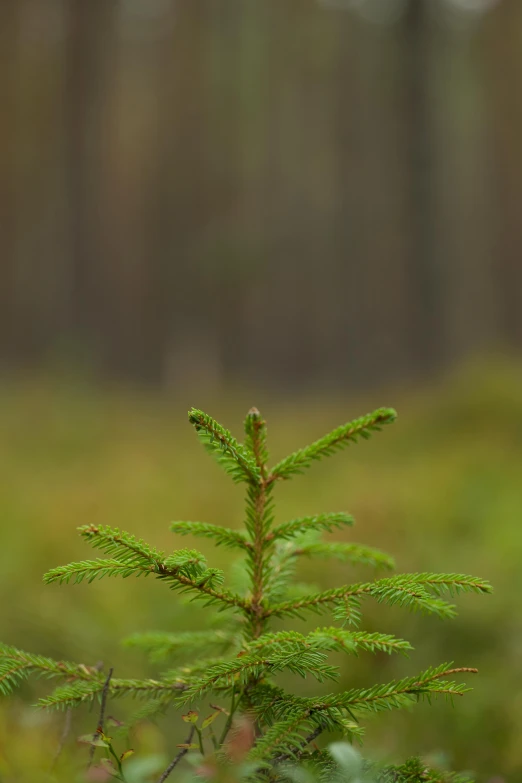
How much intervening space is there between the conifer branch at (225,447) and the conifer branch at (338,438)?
0.06 meters

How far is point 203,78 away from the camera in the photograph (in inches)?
532

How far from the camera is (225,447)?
95 centimetres

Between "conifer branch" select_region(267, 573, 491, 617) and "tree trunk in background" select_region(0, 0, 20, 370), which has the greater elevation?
"tree trunk in background" select_region(0, 0, 20, 370)

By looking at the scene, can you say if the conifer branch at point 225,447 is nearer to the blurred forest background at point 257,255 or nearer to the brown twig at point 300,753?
the brown twig at point 300,753

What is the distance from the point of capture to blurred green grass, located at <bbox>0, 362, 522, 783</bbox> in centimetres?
175

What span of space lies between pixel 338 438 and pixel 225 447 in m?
0.20

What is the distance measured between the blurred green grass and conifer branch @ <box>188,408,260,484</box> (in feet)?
2.20

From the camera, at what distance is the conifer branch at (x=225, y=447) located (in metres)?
0.90

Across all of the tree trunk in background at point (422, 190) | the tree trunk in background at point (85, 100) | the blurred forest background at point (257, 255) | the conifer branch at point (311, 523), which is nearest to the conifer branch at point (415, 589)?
the conifer branch at point (311, 523)

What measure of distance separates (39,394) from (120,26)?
8120mm

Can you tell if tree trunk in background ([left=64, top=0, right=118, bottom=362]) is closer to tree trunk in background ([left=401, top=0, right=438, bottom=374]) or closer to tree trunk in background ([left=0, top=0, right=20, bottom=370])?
tree trunk in background ([left=0, top=0, right=20, bottom=370])

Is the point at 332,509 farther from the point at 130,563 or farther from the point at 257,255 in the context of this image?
the point at 257,255

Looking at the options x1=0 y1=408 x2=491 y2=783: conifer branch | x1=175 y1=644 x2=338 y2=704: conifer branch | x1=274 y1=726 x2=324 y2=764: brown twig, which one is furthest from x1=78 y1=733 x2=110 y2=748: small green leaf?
x1=274 y1=726 x2=324 y2=764: brown twig

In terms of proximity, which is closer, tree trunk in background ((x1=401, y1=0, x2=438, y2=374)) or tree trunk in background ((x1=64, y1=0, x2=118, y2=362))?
tree trunk in background ((x1=401, y1=0, x2=438, y2=374))
